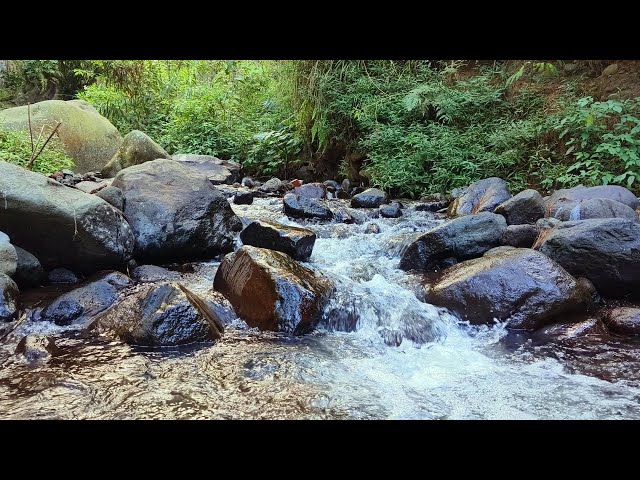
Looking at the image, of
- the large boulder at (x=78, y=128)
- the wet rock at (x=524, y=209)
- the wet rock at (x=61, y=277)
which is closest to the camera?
the wet rock at (x=61, y=277)

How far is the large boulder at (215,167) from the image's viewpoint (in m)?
11.1

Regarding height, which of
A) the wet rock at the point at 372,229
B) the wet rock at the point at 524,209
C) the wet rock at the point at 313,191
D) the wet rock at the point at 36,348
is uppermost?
the wet rock at the point at 524,209

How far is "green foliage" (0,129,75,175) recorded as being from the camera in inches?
286

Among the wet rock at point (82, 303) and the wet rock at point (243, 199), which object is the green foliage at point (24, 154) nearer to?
the wet rock at point (243, 199)

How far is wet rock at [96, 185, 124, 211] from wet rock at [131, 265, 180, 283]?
0.75m

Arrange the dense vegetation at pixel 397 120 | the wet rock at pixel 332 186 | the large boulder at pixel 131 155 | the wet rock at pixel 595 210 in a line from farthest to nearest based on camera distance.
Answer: the wet rock at pixel 332 186 → the large boulder at pixel 131 155 → the dense vegetation at pixel 397 120 → the wet rock at pixel 595 210

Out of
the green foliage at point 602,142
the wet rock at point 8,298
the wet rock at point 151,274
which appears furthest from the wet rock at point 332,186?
the wet rock at point 8,298

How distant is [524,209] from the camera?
20.4 feet

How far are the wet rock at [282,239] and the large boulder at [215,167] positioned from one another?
5655 mm

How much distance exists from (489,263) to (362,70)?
7.58m

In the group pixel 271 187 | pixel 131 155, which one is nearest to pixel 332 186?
pixel 271 187

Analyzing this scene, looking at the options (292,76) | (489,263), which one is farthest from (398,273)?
(292,76)

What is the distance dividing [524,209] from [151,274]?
4610 mm
